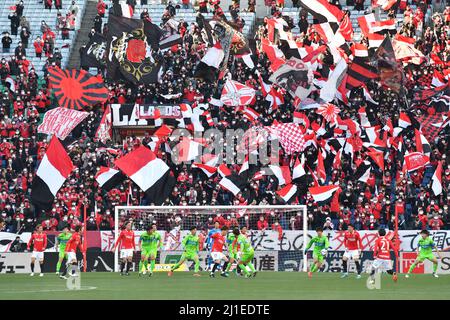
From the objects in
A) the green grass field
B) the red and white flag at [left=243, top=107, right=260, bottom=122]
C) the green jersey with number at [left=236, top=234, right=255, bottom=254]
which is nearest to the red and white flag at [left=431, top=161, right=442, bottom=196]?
the green grass field

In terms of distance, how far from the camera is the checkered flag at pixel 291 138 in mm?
52094

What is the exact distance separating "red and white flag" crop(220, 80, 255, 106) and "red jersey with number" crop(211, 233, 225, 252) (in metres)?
12.7

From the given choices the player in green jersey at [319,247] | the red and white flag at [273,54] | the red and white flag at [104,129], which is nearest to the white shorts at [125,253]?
the player in green jersey at [319,247]

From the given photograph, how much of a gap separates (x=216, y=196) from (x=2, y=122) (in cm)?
1087

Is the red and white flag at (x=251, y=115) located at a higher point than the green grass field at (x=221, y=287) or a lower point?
higher

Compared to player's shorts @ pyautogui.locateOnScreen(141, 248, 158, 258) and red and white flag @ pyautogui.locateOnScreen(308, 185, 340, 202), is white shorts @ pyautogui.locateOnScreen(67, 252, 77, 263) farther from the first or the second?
red and white flag @ pyautogui.locateOnScreen(308, 185, 340, 202)

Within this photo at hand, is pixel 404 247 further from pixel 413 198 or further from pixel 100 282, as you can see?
pixel 100 282

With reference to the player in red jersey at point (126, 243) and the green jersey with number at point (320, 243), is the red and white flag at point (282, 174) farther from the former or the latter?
the player in red jersey at point (126, 243)

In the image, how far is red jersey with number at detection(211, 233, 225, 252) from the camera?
141ft

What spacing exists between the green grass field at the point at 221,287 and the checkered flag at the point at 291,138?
29.0ft

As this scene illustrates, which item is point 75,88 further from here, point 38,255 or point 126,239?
Result: point 126,239

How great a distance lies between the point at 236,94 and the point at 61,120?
782 centimetres

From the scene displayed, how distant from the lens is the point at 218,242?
4306cm

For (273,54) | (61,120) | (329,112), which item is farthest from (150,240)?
(273,54)
